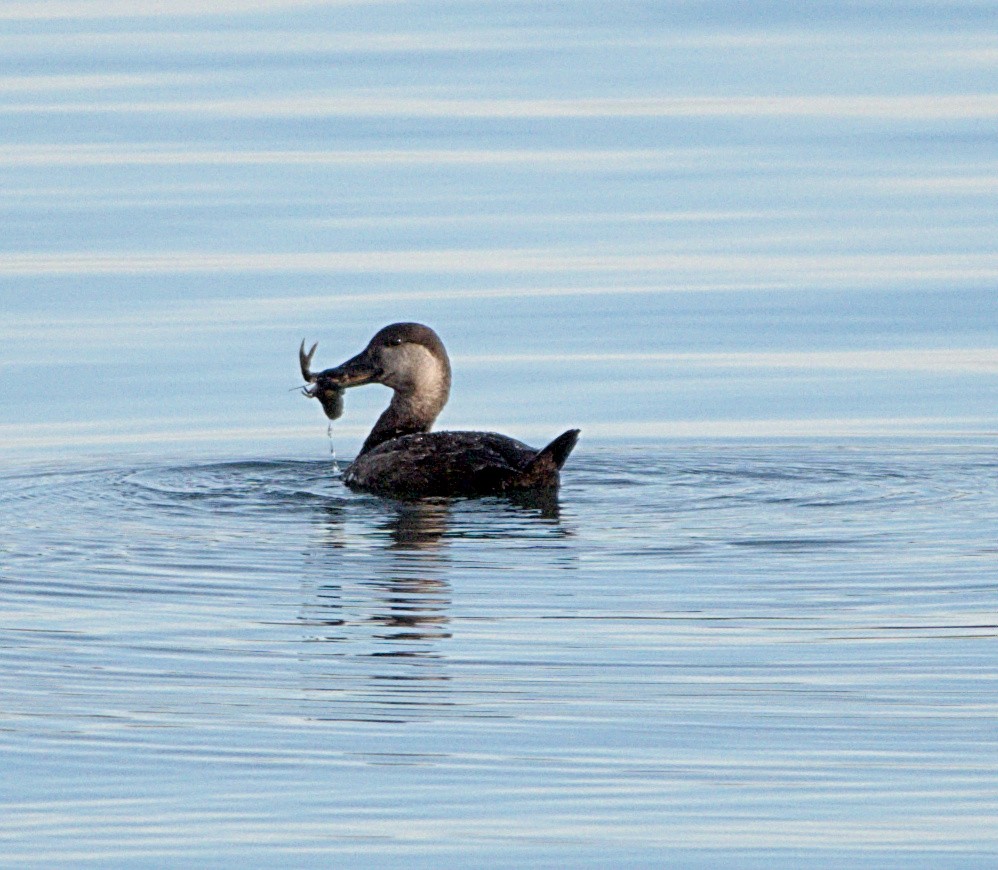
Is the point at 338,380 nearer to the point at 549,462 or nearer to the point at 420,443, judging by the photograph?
the point at 420,443

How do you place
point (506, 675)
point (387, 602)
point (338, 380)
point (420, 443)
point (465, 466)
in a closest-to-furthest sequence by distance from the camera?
point (506, 675)
point (387, 602)
point (465, 466)
point (420, 443)
point (338, 380)

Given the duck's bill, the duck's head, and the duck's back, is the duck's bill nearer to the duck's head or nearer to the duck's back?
the duck's head

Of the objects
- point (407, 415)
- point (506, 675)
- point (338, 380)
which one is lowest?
point (506, 675)

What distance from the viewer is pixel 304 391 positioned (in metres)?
12.2

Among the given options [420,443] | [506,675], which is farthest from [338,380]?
[506,675]

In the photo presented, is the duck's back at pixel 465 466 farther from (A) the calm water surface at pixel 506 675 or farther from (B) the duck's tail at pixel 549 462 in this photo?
(A) the calm water surface at pixel 506 675

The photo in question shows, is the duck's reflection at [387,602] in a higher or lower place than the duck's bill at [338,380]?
lower

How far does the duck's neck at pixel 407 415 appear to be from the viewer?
1231 cm

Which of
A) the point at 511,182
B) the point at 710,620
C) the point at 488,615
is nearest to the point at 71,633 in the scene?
the point at 488,615

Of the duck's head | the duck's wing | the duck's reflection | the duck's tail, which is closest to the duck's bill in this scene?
the duck's head

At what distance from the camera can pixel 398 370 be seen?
12.3 metres

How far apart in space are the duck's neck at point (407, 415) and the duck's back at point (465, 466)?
1.23m

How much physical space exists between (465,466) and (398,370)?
1.69 metres

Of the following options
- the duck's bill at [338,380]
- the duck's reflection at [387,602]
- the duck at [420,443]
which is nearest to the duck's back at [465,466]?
the duck at [420,443]
